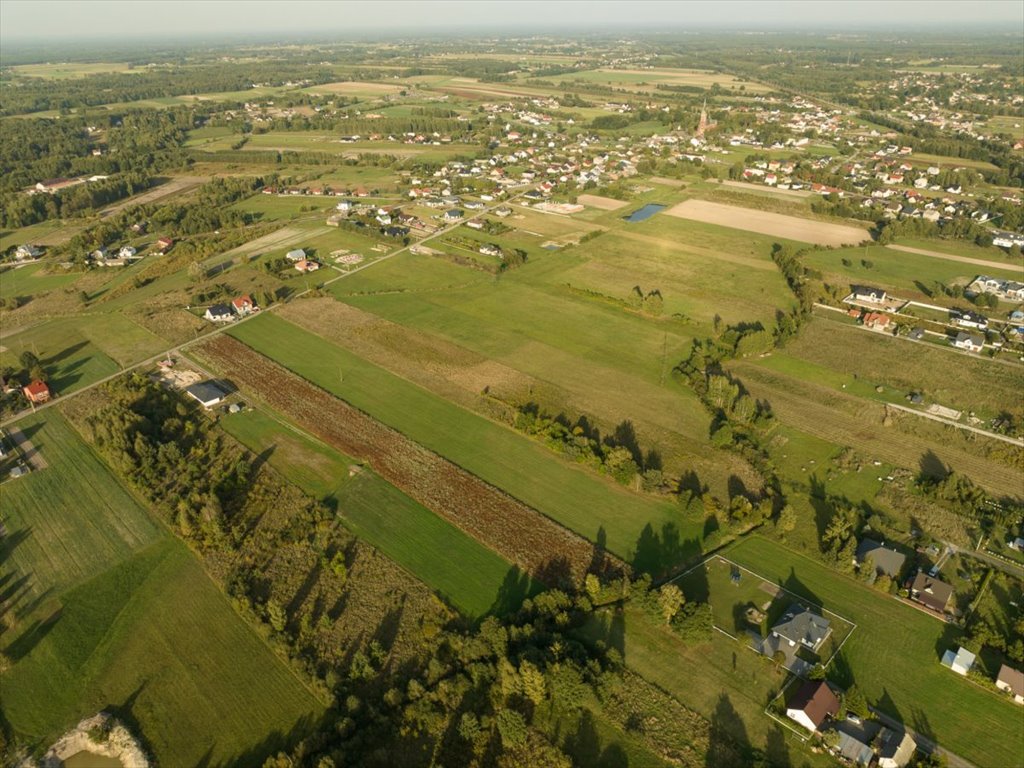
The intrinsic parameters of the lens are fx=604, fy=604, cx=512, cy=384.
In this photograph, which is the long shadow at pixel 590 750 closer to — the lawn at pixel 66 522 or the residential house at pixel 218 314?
the lawn at pixel 66 522

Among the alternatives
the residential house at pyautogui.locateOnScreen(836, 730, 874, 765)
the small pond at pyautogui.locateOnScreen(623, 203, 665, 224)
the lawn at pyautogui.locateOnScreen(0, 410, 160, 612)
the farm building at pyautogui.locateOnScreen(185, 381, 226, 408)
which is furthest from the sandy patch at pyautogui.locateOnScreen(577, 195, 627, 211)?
the residential house at pyautogui.locateOnScreen(836, 730, 874, 765)

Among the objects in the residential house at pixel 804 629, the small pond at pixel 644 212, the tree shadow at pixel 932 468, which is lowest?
the tree shadow at pixel 932 468

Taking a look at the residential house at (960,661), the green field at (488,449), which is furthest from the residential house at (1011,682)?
the green field at (488,449)

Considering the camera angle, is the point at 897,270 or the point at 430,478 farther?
the point at 897,270

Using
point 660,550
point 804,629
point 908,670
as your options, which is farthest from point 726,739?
point 660,550

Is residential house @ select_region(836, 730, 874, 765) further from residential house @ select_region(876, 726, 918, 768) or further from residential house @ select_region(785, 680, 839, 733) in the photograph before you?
residential house @ select_region(785, 680, 839, 733)

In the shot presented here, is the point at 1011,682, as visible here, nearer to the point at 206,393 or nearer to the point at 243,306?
the point at 206,393
